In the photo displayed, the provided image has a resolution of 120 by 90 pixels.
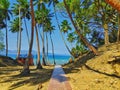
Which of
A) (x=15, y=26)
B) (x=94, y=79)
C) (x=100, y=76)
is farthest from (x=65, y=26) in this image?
(x=94, y=79)

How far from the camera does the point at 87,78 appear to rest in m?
16.0

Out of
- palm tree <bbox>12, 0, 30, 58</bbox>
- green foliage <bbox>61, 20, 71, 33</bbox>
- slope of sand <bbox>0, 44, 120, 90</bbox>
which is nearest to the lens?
slope of sand <bbox>0, 44, 120, 90</bbox>

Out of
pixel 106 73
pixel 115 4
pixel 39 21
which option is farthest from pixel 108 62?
pixel 39 21

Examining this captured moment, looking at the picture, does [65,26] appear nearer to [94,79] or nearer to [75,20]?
[75,20]

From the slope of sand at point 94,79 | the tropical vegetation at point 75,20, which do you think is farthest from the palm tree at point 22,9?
the slope of sand at point 94,79

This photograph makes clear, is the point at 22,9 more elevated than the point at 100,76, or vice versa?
the point at 22,9

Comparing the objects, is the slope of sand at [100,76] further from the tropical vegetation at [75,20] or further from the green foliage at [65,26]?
the green foliage at [65,26]

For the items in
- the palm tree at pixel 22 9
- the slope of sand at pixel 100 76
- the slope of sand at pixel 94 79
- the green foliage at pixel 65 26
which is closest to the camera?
the slope of sand at pixel 100 76

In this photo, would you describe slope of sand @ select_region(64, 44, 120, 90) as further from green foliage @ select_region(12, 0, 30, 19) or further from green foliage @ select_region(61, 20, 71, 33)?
green foliage @ select_region(61, 20, 71, 33)

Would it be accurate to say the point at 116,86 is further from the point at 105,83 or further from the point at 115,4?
the point at 115,4

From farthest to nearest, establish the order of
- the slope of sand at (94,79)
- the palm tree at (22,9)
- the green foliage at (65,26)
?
the green foliage at (65,26) → the palm tree at (22,9) → the slope of sand at (94,79)

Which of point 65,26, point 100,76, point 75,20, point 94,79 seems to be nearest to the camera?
point 94,79

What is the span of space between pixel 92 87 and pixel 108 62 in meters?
2.84

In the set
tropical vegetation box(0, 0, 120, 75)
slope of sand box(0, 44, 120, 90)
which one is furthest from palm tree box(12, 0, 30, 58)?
slope of sand box(0, 44, 120, 90)
